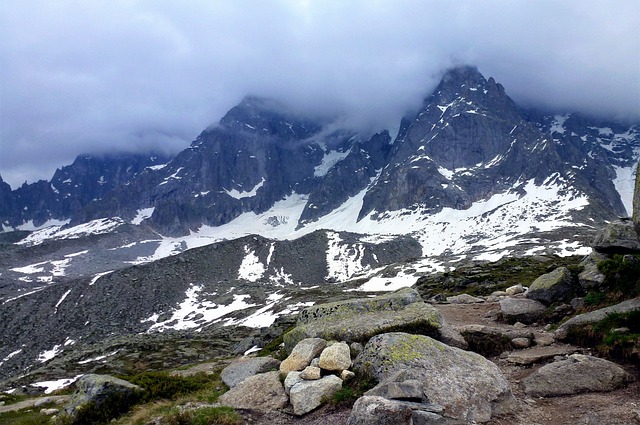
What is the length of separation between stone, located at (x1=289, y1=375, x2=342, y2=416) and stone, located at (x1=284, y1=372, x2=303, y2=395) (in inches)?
11.6

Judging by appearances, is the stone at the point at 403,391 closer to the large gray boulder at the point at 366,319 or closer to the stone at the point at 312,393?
the stone at the point at 312,393

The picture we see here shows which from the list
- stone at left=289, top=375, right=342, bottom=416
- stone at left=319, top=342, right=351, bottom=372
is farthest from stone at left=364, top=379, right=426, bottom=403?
stone at left=319, top=342, right=351, bottom=372

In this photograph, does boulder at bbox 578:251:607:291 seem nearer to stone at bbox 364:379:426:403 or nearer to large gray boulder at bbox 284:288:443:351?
large gray boulder at bbox 284:288:443:351

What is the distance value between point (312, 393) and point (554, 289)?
1546cm

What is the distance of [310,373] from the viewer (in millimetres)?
10594

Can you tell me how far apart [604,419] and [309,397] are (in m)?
6.52

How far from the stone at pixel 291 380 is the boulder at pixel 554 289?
1482cm

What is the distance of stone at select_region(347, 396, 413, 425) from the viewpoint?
7.37 metres

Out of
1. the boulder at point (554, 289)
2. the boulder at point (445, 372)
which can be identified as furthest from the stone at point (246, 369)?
the boulder at point (554, 289)

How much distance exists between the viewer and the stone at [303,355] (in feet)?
37.6

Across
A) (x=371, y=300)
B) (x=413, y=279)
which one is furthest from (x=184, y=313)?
(x=371, y=300)

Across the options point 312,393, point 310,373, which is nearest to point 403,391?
point 312,393

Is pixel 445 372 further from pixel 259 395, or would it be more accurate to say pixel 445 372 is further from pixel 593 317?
pixel 593 317

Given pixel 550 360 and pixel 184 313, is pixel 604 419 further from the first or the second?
pixel 184 313
